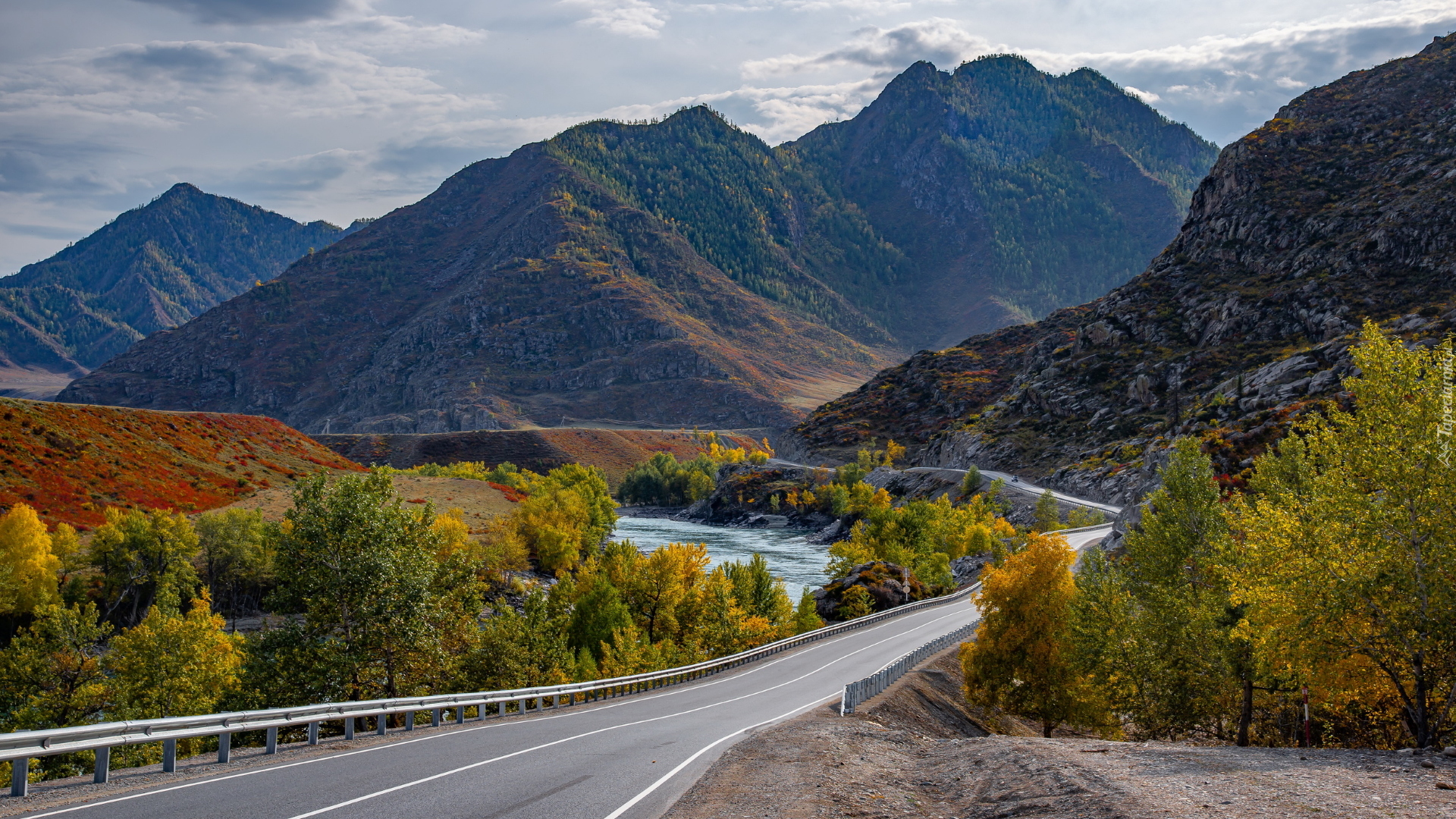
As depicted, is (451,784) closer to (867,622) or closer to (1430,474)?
(1430,474)

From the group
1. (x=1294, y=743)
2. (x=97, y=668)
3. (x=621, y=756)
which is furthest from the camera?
(x=97, y=668)

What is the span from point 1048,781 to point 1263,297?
128m

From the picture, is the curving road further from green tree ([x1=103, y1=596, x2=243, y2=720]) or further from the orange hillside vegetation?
the orange hillside vegetation

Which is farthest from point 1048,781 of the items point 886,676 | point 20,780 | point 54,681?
point 54,681

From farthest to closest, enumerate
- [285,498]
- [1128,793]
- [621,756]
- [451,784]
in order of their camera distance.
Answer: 1. [285,498]
2. [621,756]
3. [451,784]
4. [1128,793]

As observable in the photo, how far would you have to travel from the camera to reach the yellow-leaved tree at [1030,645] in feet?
106

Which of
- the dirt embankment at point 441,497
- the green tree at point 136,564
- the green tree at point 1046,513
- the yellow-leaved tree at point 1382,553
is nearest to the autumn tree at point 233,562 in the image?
the green tree at point 136,564

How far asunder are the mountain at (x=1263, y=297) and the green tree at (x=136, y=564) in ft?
274

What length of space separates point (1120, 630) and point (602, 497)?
9393 cm

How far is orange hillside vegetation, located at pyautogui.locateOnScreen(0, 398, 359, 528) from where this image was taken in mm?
63125

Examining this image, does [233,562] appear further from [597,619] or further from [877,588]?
[877,588]

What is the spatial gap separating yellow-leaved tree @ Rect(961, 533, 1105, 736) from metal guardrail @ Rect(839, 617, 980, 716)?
115 inches

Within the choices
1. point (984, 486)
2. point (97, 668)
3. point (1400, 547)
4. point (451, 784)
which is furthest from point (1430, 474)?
point (984, 486)

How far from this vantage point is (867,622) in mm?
54562
